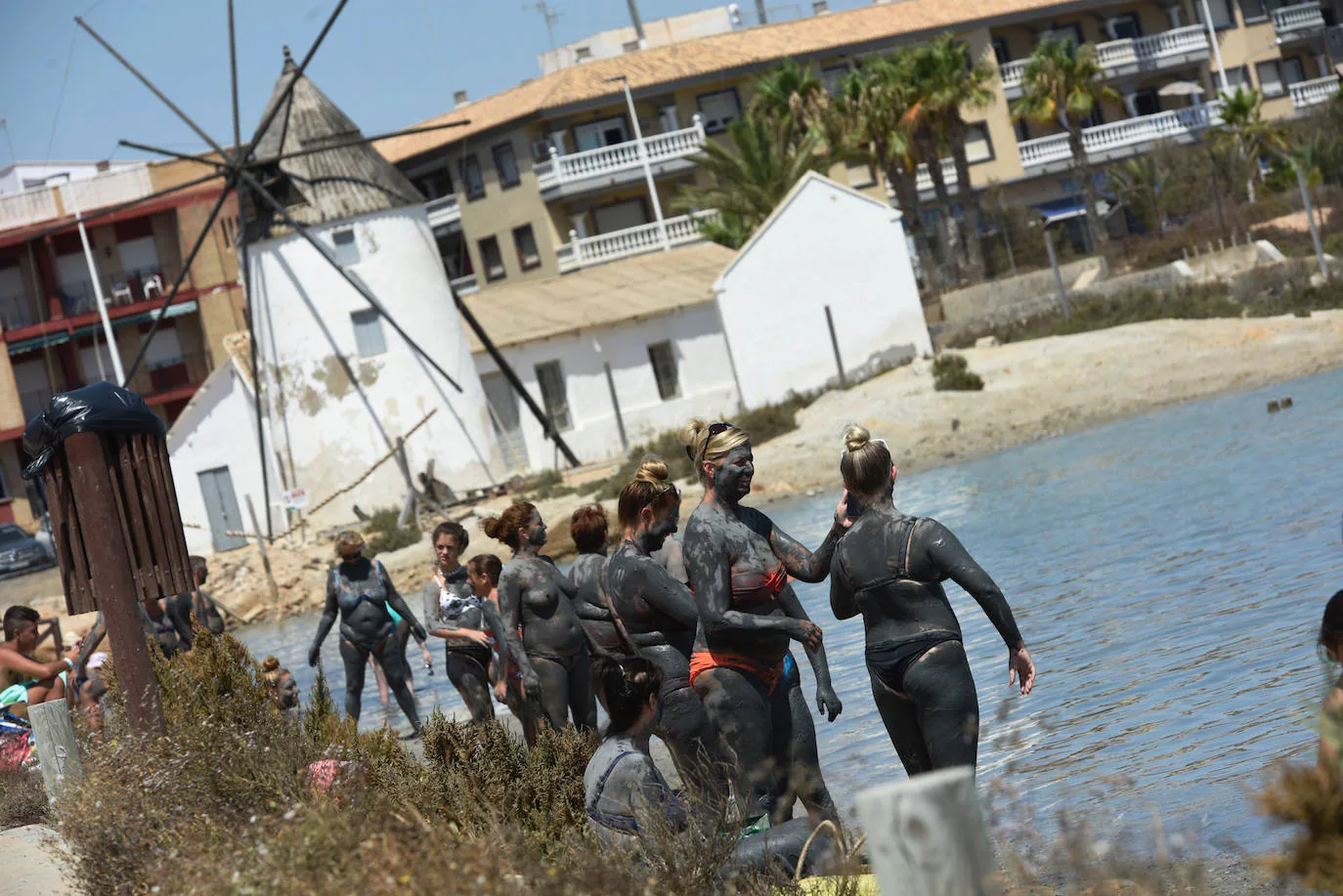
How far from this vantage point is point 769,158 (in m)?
49.0

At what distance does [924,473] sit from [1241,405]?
581 cm

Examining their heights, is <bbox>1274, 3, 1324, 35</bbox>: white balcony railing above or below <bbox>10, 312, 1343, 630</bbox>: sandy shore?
above

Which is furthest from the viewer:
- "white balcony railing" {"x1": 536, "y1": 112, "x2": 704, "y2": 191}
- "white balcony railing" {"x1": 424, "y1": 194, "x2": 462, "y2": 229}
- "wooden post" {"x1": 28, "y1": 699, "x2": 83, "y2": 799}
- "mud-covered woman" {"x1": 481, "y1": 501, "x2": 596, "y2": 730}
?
"white balcony railing" {"x1": 424, "y1": 194, "x2": 462, "y2": 229}

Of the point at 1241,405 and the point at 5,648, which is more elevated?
the point at 5,648

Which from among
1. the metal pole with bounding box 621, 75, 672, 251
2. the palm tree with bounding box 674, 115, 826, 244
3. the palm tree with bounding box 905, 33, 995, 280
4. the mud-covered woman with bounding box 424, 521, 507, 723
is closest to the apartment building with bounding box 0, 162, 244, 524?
the metal pole with bounding box 621, 75, 672, 251

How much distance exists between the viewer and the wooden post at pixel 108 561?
9.02 m

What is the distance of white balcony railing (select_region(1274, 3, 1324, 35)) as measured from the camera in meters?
60.4

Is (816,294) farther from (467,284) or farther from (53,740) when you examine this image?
(53,740)

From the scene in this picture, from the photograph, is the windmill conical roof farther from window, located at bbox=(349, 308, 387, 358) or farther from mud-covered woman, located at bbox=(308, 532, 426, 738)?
mud-covered woman, located at bbox=(308, 532, 426, 738)

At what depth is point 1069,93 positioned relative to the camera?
52.1 meters

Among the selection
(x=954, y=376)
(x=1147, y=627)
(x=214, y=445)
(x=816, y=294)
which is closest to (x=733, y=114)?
(x=816, y=294)

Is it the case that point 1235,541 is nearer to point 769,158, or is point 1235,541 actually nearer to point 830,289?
point 830,289

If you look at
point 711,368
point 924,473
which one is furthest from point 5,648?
point 711,368

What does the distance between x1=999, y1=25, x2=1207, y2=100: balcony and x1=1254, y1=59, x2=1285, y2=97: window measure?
3041mm
